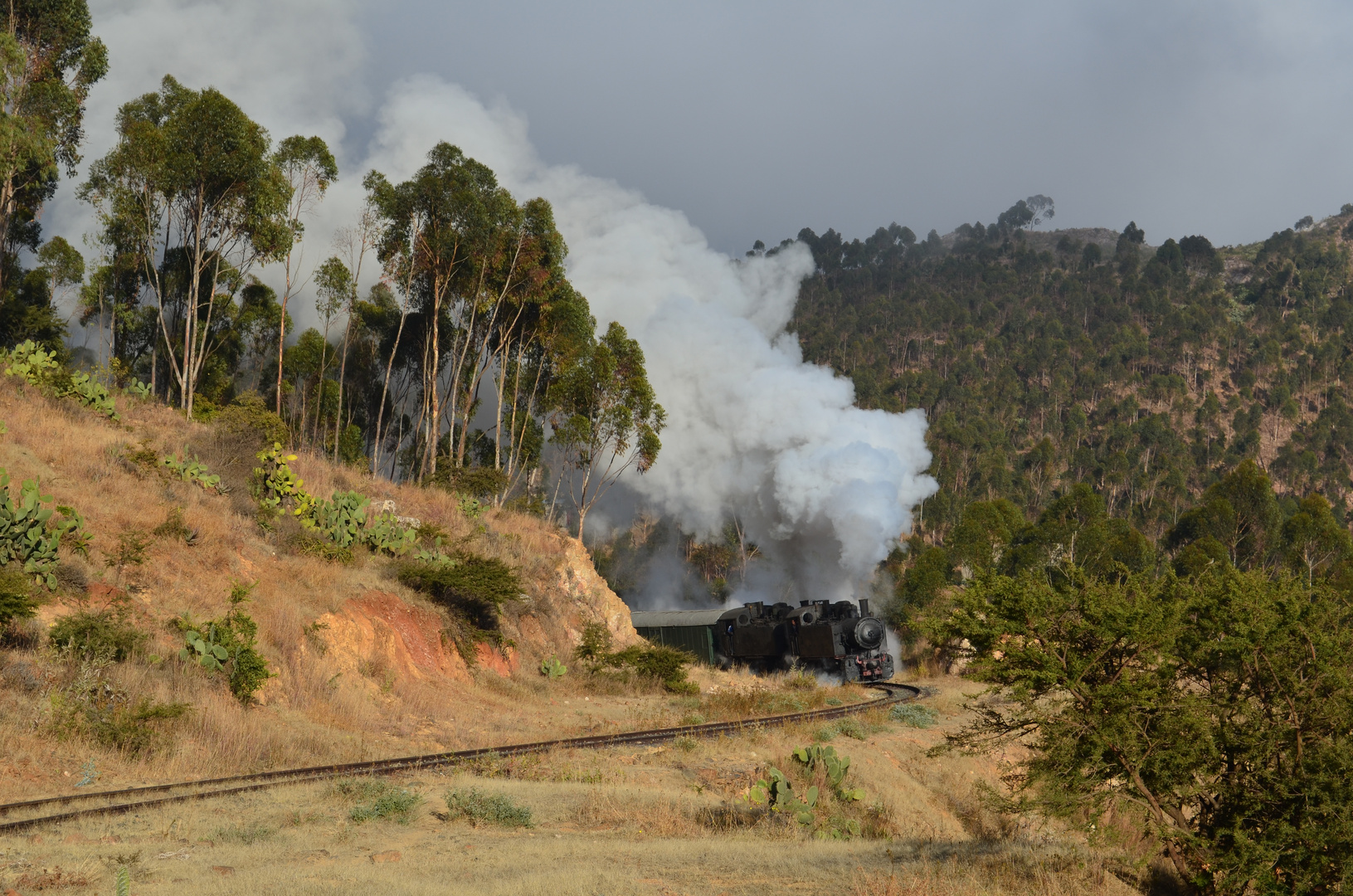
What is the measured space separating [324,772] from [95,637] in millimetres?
4562

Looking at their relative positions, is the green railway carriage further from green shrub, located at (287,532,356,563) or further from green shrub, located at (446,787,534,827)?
green shrub, located at (446,787,534,827)

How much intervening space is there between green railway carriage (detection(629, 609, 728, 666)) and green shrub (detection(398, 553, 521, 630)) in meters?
11.0

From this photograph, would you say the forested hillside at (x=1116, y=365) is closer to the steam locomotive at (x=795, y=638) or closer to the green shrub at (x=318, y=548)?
the steam locomotive at (x=795, y=638)

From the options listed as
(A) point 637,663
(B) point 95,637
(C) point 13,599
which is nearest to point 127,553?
(B) point 95,637

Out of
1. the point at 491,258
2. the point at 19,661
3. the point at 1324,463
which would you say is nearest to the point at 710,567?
the point at 491,258

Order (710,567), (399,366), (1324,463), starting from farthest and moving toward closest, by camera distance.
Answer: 1. (1324,463)
2. (710,567)
3. (399,366)

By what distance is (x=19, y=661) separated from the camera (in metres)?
13.4

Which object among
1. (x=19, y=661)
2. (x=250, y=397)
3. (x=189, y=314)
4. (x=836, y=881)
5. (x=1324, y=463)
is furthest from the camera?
(x=1324, y=463)

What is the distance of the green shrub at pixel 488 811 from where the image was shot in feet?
35.1

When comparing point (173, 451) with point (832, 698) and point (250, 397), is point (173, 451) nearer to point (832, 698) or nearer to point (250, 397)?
point (250, 397)

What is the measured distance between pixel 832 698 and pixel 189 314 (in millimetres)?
→ 25026

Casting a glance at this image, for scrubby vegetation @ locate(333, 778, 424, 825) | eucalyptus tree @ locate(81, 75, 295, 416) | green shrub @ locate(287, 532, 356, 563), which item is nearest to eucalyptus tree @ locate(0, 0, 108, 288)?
eucalyptus tree @ locate(81, 75, 295, 416)

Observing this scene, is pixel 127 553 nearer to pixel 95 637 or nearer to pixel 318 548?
pixel 95 637

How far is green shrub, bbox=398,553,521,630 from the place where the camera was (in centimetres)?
2447
